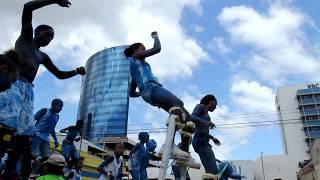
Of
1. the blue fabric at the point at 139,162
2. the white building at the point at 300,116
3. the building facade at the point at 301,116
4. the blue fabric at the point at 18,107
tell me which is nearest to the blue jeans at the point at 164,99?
the blue fabric at the point at 18,107

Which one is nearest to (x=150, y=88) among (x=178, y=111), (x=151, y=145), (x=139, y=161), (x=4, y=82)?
(x=178, y=111)

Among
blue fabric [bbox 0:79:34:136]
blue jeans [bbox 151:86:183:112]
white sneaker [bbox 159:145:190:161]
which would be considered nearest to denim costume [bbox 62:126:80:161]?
blue fabric [bbox 0:79:34:136]

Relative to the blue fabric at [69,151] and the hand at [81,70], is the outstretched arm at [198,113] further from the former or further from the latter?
the blue fabric at [69,151]

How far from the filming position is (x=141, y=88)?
453 cm

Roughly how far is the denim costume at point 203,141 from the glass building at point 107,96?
10329 centimetres

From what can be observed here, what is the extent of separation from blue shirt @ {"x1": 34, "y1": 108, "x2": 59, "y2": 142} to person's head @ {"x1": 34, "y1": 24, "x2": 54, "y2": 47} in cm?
249

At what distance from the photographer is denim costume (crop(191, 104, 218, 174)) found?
5.67 m

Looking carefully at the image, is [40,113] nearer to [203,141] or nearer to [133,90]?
[133,90]

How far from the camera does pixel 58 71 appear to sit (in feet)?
16.6

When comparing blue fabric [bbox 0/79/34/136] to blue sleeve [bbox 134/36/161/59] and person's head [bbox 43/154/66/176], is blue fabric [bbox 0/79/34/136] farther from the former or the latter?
blue sleeve [bbox 134/36/161/59]

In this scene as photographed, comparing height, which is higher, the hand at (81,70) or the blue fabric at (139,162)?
the hand at (81,70)

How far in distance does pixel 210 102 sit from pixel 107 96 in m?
114

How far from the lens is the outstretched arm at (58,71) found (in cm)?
488

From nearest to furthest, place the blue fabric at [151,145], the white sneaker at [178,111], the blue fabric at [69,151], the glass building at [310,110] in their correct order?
the white sneaker at [178,111], the blue fabric at [69,151], the blue fabric at [151,145], the glass building at [310,110]
